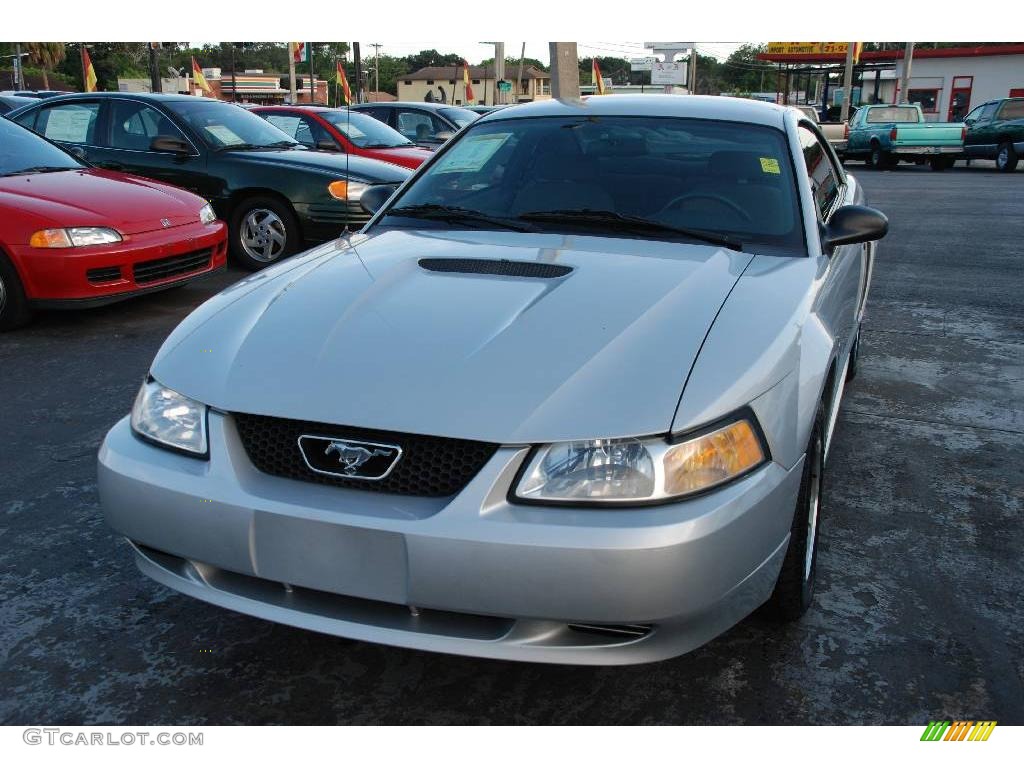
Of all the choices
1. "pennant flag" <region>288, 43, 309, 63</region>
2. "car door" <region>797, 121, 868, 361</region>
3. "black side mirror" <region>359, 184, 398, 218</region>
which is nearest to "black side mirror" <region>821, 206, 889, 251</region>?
"car door" <region>797, 121, 868, 361</region>

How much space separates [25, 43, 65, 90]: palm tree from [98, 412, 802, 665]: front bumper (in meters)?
58.0

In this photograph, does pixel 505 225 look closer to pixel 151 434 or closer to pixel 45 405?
pixel 151 434

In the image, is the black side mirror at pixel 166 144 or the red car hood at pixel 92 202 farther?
the black side mirror at pixel 166 144

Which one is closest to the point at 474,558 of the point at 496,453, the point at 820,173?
the point at 496,453

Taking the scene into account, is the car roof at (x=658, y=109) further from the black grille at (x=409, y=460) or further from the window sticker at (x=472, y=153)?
the black grille at (x=409, y=460)

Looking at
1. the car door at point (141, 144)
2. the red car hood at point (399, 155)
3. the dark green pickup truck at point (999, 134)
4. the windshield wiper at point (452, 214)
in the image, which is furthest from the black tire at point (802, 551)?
the dark green pickup truck at point (999, 134)

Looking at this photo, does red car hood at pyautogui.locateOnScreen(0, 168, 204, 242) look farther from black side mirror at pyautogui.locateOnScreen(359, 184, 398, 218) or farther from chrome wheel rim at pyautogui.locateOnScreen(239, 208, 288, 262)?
black side mirror at pyautogui.locateOnScreen(359, 184, 398, 218)

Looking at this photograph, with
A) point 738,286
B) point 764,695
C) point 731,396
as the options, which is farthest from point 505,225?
point 764,695

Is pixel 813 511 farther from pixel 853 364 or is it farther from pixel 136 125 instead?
pixel 136 125

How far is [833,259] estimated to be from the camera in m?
3.27

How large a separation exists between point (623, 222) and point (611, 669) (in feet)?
4.89

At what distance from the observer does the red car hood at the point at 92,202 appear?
596 cm

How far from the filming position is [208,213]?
696 centimetres

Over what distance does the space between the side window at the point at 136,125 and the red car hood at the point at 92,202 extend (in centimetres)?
168
